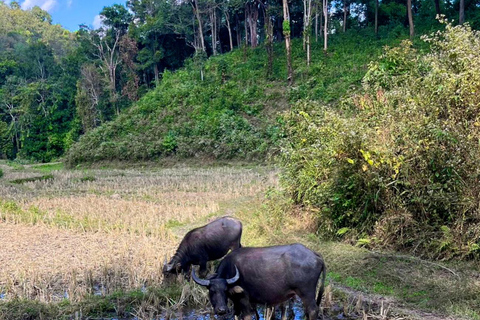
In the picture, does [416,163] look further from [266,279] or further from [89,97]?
[89,97]

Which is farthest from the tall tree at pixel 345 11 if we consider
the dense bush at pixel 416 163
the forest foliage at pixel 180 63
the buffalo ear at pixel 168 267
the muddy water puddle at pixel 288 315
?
the muddy water puddle at pixel 288 315

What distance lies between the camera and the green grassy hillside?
86.6 feet

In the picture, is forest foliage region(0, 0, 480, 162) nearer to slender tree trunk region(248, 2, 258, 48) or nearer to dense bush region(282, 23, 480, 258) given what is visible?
slender tree trunk region(248, 2, 258, 48)

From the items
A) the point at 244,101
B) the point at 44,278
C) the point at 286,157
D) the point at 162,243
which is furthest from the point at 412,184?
the point at 244,101

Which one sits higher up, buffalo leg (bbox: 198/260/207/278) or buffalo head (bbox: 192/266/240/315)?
buffalo head (bbox: 192/266/240/315)

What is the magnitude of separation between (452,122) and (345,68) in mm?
24041

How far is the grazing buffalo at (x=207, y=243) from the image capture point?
22.1ft

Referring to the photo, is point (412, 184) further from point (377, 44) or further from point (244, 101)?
point (377, 44)

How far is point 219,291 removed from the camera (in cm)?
473

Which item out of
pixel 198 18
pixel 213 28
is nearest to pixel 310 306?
pixel 198 18

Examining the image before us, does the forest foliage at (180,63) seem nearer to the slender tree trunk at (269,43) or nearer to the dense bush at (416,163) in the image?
the slender tree trunk at (269,43)

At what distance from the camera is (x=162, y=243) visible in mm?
8406

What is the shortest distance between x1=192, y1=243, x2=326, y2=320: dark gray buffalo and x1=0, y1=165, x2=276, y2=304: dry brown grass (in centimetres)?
124

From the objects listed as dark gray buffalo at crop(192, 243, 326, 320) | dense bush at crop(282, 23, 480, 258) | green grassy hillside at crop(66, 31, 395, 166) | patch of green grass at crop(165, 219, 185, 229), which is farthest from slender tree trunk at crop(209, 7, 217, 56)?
dark gray buffalo at crop(192, 243, 326, 320)
